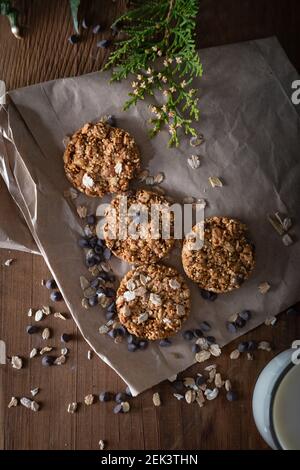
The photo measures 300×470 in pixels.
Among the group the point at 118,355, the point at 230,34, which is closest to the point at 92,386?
the point at 118,355

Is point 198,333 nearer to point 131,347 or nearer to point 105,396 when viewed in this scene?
point 131,347

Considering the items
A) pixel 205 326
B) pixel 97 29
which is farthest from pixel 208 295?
pixel 97 29

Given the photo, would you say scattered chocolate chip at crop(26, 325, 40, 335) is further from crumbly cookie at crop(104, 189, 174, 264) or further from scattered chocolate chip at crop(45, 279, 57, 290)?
crumbly cookie at crop(104, 189, 174, 264)

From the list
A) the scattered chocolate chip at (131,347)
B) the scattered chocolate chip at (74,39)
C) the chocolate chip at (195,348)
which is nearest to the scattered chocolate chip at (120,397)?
the scattered chocolate chip at (131,347)

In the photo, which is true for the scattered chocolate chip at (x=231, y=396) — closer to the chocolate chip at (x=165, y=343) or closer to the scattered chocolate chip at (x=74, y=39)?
the chocolate chip at (x=165, y=343)

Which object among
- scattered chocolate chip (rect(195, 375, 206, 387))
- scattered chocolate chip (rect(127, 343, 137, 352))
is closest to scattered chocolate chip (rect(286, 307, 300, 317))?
scattered chocolate chip (rect(195, 375, 206, 387))
